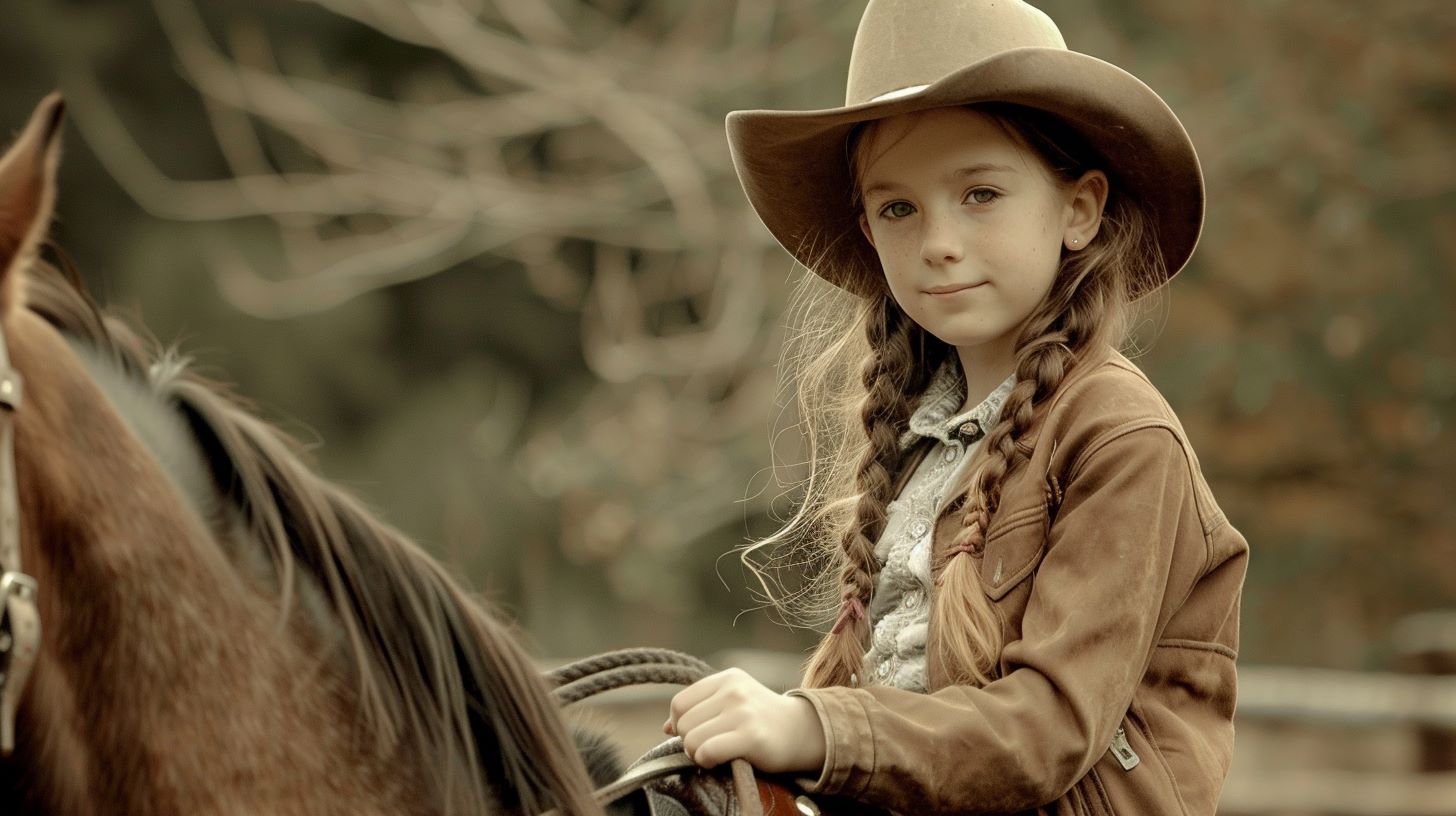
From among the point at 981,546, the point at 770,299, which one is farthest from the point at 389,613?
the point at 770,299

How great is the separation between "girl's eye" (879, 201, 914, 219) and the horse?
71 cm

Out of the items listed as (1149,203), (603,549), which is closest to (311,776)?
(1149,203)

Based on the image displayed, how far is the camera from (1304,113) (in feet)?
31.1

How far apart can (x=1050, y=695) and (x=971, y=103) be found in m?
0.71

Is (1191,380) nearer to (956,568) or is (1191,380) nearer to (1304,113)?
(1304,113)

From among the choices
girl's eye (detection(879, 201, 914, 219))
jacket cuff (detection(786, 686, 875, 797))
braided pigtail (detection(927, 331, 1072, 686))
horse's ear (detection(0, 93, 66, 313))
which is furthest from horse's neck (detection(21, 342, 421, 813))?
girl's eye (detection(879, 201, 914, 219))

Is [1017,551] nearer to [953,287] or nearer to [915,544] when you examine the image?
[915,544]

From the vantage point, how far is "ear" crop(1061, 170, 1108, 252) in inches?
81.8

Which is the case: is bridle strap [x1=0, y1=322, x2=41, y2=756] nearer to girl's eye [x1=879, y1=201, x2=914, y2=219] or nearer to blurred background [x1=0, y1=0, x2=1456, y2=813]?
girl's eye [x1=879, y1=201, x2=914, y2=219]

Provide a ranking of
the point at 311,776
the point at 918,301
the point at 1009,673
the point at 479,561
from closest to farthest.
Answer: the point at 311,776
the point at 1009,673
the point at 918,301
the point at 479,561

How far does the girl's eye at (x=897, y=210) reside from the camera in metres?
2.05

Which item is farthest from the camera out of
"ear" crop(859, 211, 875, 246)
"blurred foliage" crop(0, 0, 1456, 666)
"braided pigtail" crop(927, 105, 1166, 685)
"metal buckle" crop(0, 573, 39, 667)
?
"blurred foliage" crop(0, 0, 1456, 666)

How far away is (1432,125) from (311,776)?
9.52 metres

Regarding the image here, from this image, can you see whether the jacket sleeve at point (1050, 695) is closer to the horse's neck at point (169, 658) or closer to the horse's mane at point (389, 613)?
the horse's mane at point (389, 613)
